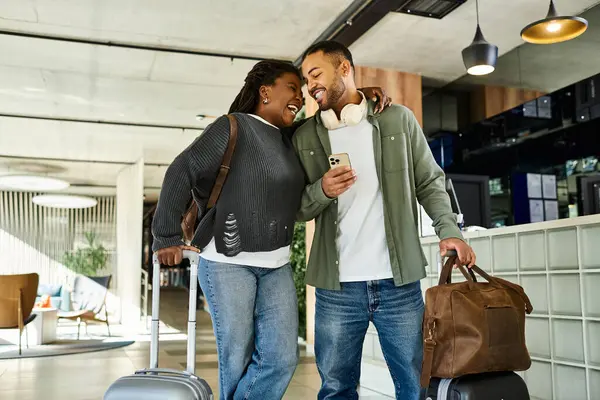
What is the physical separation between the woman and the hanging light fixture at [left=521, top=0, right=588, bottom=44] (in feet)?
10.6

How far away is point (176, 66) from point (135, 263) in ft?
18.1

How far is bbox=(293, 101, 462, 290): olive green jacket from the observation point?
186 centimetres

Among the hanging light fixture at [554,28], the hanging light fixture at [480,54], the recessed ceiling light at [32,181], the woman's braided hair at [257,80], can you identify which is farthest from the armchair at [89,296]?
the woman's braided hair at [257,80]

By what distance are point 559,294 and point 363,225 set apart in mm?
1441

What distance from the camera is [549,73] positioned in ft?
23.3

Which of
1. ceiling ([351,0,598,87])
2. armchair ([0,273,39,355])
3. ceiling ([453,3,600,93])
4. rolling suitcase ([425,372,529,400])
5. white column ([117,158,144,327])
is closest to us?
rolling suitcase ([425,372,529,400])

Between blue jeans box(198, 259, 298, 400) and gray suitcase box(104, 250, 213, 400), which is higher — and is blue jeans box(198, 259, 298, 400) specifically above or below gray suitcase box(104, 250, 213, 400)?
above

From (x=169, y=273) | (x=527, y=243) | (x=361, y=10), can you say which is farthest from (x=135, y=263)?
(x=169, y=273)

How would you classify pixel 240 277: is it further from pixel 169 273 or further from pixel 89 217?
pixel 169 273

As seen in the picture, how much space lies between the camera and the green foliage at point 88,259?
15844 mm

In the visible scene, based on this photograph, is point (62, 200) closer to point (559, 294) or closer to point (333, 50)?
point (559, 294)

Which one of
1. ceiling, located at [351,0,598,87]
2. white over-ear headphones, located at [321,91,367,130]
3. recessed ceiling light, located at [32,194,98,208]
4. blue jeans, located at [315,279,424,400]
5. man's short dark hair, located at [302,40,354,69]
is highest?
ceiling, located at [351,0,598,87]

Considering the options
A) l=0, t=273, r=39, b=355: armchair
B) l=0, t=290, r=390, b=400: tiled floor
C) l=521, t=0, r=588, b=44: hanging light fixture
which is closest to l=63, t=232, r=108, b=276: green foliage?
l=0, t=290, r=390, b=400: tiled floor

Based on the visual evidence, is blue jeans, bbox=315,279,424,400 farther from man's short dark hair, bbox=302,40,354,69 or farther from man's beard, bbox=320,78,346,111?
man's short dark hair, bbox=302,40,354,69
